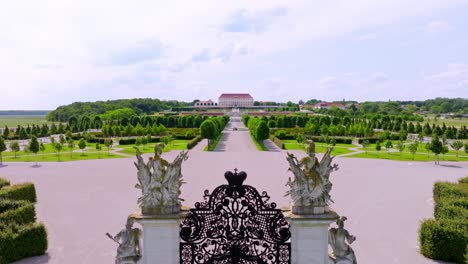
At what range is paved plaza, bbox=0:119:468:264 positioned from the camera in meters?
15.2

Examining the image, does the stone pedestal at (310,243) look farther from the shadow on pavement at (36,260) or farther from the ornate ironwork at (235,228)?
the shadow on pavement at (36,260)

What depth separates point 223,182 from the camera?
2750 cm

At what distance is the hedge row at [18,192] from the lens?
18569 millimetres

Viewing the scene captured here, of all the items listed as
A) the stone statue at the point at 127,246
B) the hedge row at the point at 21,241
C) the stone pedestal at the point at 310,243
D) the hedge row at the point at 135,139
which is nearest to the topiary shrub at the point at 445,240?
the stone pedestal at the point at 310,243

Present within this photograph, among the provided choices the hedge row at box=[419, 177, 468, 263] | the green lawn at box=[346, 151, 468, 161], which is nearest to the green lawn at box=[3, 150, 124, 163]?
the green lawn at box=[346, 151, 468, 161]

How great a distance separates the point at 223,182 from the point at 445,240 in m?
16.6

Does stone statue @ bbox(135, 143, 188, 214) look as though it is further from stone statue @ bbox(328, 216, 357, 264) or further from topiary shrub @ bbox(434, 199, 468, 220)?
topiary shrub @ bbox(434, 199, 468, 220)

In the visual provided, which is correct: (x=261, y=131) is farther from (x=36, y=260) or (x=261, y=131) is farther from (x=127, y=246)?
(x=127, y=246)

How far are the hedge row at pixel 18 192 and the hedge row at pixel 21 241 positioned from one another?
4817 millimetres

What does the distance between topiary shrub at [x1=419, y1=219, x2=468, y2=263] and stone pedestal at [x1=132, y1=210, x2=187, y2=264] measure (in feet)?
33.8

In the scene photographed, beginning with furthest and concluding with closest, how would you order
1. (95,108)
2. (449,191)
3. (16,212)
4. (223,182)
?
(95,108) → (223,182) → (449,191) → (16,212)

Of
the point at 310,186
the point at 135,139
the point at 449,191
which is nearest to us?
the point at 310,186

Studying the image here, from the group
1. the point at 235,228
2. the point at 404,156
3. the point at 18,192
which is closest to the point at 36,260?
the point at 18,192

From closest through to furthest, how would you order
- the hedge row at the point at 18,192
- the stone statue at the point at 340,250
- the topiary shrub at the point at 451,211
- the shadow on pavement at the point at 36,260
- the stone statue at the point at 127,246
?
1. the stone statue at the point at 127,246
2. the stone statue at the point at 340,250
3. the shadow on pavement at the point at 36,260
4. the topiary shrub at the point at 451,211
5. the hedge row at the point at 18,192
